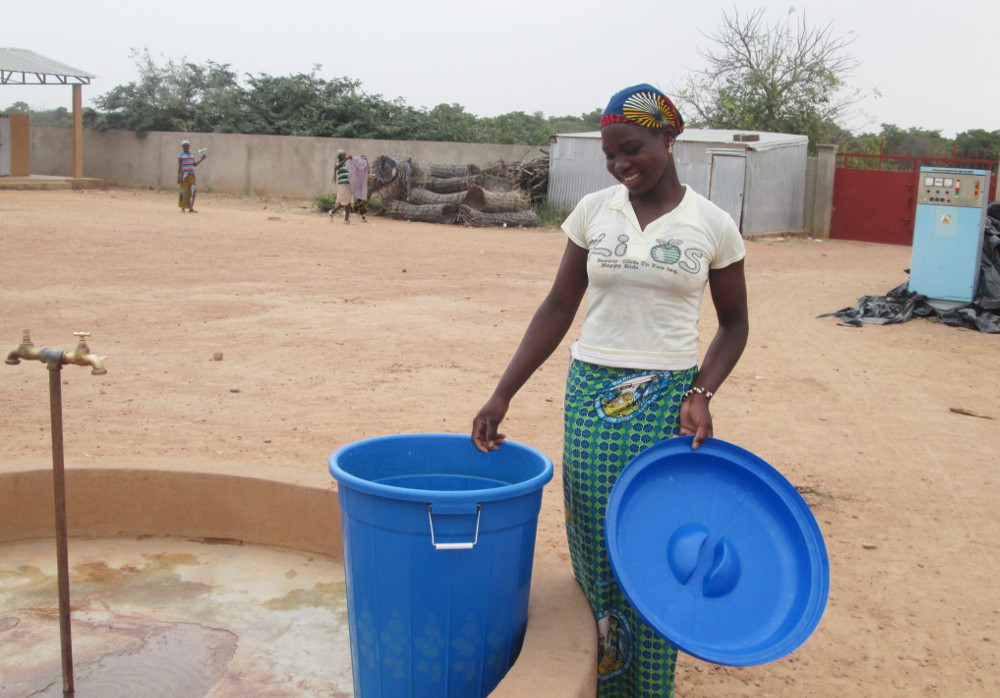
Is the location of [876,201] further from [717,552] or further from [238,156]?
[717,552]

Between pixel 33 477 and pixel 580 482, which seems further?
pixel 33 477

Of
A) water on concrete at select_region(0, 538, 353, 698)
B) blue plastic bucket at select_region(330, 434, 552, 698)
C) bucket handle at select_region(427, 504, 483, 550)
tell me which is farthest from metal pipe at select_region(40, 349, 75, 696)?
bucket handle at select_region(427, 504, 483, 550)

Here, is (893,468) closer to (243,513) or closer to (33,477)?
(243,513)

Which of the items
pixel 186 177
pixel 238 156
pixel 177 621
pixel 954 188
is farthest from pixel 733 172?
pixel 177 621

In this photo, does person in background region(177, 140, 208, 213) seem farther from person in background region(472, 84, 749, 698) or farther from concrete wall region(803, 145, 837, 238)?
person in background region(472, 84, 749, 698)

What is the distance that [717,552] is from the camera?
2.21 m

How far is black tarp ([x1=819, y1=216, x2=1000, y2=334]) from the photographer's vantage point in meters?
9.59

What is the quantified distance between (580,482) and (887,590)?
1.81m

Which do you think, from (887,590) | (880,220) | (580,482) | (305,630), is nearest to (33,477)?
(305,630)

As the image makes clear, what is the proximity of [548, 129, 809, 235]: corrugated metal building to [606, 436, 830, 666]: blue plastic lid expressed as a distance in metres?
17.6

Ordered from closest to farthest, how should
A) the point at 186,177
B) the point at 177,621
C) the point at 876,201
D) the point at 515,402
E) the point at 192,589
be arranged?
the point at 177,621 < the point at 192,589 < the point at 515,402 < the point at 186,177 < the point at 876,201

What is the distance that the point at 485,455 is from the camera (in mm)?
2672

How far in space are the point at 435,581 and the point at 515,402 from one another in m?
3.86

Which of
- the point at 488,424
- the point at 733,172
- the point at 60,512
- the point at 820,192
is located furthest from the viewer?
the point at 820,192
